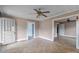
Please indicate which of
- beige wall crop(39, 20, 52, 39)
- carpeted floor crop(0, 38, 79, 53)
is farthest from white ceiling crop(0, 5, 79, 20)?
carpeted floor crop(0, 38, 79, 53)

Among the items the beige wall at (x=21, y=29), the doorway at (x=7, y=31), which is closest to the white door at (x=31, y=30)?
the beige wall at (x=21, y=29)

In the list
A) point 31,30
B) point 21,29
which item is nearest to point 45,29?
point 31,30

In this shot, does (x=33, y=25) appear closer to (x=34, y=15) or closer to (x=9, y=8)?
(x=34, y=15)

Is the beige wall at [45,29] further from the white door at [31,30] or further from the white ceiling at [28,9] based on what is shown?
the white ceiling at [28,9]

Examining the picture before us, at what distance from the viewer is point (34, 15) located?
74.4 inches

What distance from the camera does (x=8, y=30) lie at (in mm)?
1791

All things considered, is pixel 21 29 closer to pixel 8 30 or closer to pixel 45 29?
pixel 8 30

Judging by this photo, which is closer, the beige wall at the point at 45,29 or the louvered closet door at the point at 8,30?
the louvered closet door at the point at 8,30

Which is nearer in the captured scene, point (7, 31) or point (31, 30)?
point (7, 31)

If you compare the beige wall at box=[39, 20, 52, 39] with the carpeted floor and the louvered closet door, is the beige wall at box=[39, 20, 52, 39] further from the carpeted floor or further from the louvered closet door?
the louvered closet door

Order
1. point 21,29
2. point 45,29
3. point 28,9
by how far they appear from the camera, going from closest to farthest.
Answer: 1. point 28,9
2. point 21,29
3. point 45,29

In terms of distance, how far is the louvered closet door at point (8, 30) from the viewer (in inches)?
67.8

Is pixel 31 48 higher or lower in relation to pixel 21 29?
lower

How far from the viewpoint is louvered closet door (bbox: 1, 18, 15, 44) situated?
1723 millimetres
